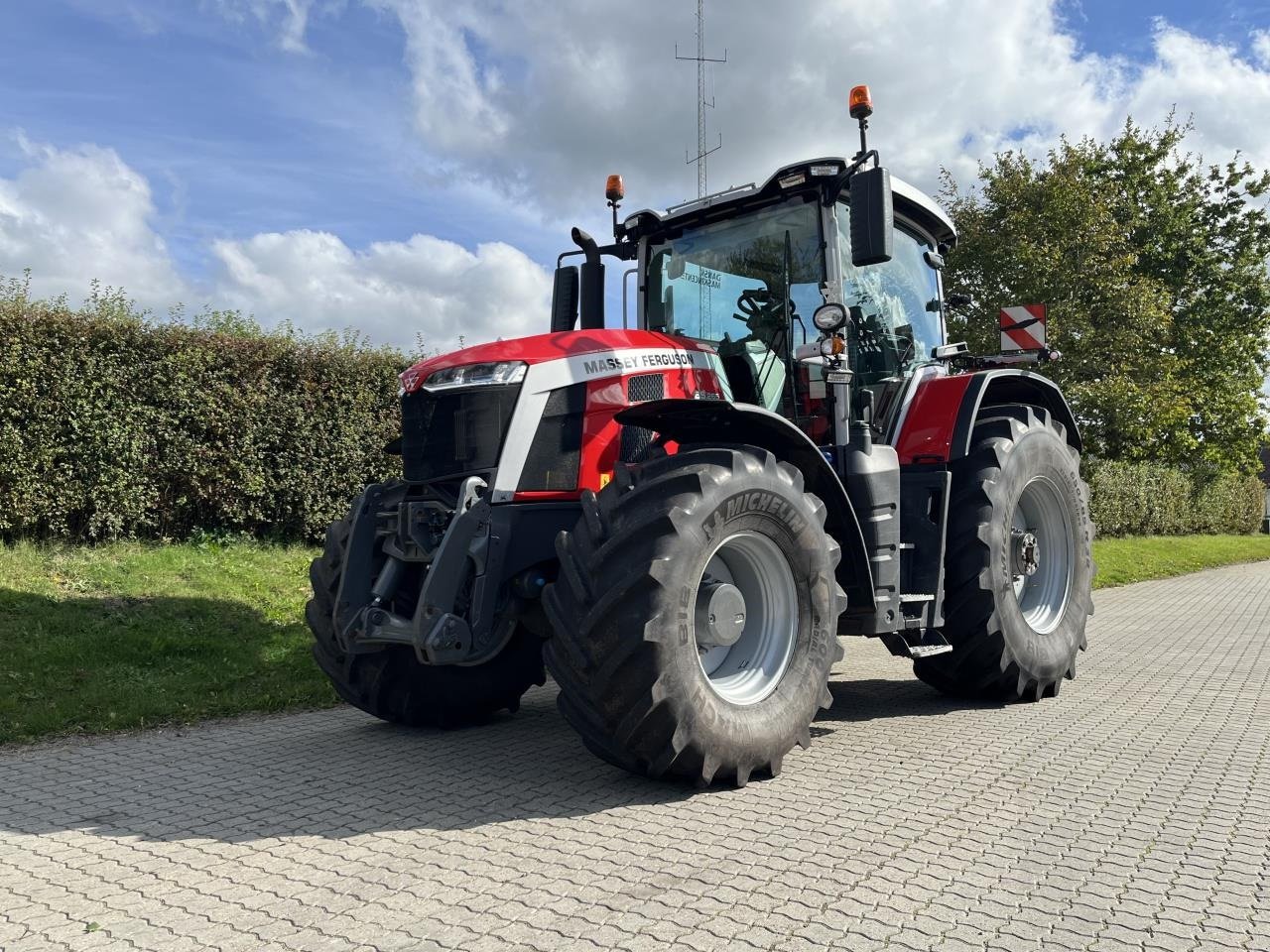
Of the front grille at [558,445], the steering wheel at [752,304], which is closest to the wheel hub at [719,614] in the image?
the front grille at [558,445]

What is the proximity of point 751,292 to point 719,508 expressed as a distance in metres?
1.94

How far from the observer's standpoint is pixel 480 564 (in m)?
4.32

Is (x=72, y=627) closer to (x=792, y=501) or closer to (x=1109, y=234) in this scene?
(x=792, y=501)

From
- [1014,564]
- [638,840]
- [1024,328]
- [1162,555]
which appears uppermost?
[1024,328]

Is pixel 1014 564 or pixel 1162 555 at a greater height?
pixel 1014 564

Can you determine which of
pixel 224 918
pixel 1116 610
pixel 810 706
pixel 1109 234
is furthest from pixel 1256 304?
pixel 224 918

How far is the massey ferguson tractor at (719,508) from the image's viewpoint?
3947 millimetres

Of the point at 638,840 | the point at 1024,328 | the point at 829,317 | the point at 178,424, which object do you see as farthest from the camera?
the point at 178,424

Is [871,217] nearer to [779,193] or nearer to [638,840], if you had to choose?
[779,193]

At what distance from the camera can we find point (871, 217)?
15.6 feet

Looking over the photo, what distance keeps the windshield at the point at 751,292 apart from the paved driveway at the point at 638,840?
192 cm

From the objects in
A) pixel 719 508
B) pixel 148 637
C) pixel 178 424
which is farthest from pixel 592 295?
pixel 178 424

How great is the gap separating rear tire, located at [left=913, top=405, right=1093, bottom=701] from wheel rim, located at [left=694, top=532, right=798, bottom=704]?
1.44m

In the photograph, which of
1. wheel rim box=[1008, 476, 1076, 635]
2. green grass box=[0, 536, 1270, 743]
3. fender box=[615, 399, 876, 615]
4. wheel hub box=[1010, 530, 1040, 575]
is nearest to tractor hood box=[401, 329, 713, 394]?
fender box=[615, 399, 876, 615]
